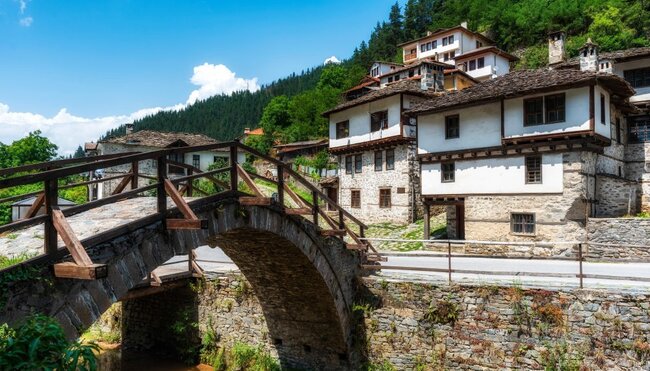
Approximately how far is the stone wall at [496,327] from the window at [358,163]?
746 inches

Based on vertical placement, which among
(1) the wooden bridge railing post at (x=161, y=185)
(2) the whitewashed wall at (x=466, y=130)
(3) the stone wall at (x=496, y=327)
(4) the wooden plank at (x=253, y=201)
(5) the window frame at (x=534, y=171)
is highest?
(2) the whitewashed wall at (x=466, y=130)

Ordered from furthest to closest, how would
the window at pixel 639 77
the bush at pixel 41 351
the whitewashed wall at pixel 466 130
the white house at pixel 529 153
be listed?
the window at pixel 639 77 < the whitewashed wall at pixel 466 130 < the white house at pixel 529 153 < the bush at pixel 41 351

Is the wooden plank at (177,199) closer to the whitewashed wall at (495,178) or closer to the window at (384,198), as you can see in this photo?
the whitewashed wall at (495,178)

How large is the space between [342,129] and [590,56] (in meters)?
16.0

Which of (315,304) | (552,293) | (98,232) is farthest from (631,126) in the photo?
(98,232)

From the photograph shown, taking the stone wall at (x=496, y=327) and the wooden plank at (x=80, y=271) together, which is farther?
the stone wall at (x=496, y=327)

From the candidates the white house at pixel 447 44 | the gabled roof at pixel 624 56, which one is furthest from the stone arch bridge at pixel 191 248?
the white house at pixel 447 44

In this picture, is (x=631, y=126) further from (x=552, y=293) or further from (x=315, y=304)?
(x=315, y=304)

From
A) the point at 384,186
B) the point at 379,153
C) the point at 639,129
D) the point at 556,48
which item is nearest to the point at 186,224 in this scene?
the point at 384,186

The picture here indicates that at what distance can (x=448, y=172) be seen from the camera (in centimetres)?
2275

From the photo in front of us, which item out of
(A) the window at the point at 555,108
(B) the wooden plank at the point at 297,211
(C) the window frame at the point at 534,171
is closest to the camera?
(B) the wooden plank at the point at 297,211

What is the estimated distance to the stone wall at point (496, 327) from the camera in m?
9.82

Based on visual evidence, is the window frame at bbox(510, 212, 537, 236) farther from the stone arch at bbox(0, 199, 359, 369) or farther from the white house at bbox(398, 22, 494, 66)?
the white house at bbox(398, 22, 494, 66)

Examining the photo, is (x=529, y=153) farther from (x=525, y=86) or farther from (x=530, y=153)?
(x=525, y=86)
